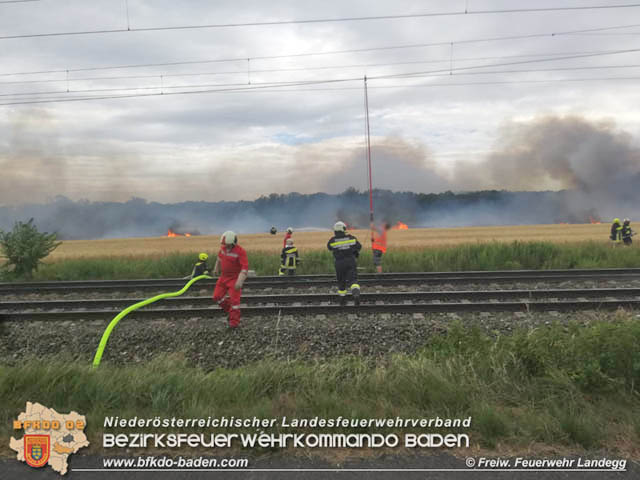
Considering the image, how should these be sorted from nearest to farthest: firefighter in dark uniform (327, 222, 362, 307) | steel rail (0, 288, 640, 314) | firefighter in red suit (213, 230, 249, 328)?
firefighter in red suit (213, 230, 249, 328)
firefighter in dark uniform (327, 222, 362, 307)
steel rail (0, 288, 640, 314)

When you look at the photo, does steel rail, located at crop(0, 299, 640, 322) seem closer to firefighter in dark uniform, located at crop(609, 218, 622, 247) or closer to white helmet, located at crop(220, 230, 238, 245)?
white helmet, located at crop(220, 230, 238, 245)

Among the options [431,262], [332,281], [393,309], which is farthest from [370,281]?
[431,262]

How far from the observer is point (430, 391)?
4.08 m

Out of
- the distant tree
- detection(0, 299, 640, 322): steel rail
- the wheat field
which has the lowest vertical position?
detection(0, 299, 640, 322): steel rail

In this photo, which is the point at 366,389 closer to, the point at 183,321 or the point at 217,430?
the point at 217,430

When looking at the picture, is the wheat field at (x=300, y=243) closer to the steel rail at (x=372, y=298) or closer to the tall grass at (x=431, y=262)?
the tall grass at (x=431, y=262)

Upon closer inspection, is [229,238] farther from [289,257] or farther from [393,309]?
[289,257]

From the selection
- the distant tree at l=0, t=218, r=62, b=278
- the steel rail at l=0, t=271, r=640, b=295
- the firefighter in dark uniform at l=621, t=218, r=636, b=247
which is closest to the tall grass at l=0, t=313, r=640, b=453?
the steel rail at l=0, t=271, r=640, b=295

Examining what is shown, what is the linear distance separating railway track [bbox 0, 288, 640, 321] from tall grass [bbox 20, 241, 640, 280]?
523cm

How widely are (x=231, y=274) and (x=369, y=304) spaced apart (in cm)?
316

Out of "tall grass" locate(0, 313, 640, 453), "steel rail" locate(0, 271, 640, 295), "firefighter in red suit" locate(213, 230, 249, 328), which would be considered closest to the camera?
"tall grass" locate(0, 313, 640, 453)

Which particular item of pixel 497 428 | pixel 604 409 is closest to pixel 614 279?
pixel 604 409

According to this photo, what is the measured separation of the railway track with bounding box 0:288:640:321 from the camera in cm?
852

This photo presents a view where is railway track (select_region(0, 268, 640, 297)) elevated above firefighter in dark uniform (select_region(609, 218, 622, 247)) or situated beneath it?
situated beneath
